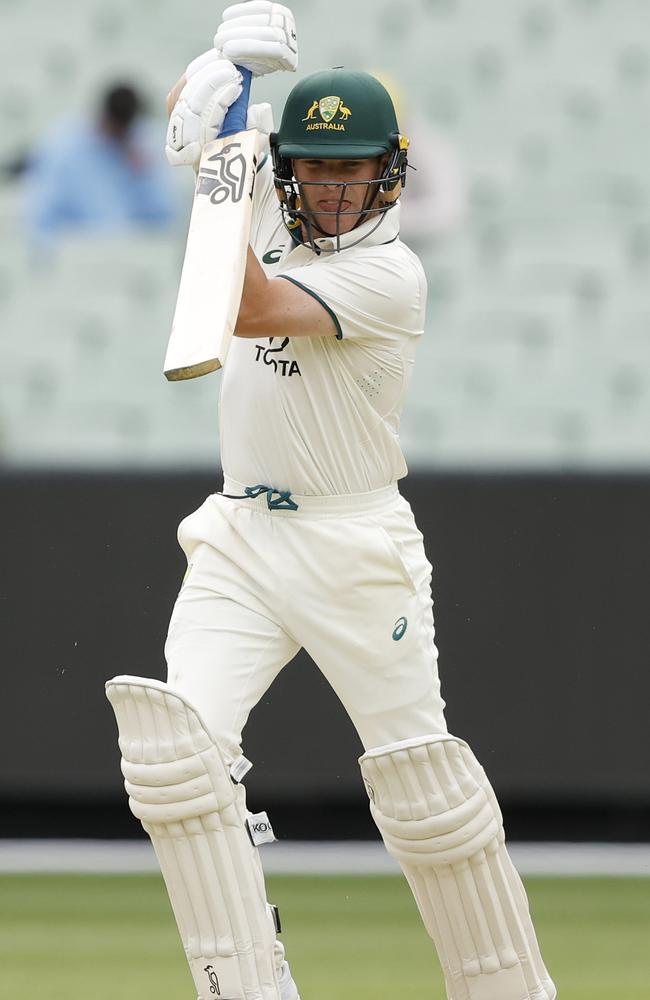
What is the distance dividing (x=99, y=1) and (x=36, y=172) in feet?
3.12

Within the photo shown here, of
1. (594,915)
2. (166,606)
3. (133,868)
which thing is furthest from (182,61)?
(594,915)

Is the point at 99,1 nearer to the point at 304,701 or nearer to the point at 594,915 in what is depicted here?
the point at 304,701

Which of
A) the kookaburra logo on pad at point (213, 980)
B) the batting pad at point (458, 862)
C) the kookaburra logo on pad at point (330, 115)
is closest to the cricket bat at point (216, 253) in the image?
the kookaburra logo on pad at point (330, 115)

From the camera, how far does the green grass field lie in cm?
359

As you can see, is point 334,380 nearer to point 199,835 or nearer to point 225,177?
point 225,177

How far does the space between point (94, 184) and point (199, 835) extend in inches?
156

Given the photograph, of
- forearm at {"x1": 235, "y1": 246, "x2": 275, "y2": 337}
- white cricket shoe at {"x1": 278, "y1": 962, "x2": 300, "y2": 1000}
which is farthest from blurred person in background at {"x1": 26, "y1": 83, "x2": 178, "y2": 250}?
white cricket shoe at {"x1": 278, "y1": 962, "x2": 300, "y2": 1000}

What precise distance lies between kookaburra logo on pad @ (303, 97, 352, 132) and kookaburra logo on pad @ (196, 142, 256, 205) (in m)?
0.15

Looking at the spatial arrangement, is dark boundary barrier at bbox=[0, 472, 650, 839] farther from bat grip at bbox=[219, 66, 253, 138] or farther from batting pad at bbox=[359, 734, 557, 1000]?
bat grip at bbox=[219, 66, 253, 138]

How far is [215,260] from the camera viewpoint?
2865mm

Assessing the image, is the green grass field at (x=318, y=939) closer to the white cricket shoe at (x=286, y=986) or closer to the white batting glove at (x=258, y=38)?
the white cricket shoe at (x=286, y=986)

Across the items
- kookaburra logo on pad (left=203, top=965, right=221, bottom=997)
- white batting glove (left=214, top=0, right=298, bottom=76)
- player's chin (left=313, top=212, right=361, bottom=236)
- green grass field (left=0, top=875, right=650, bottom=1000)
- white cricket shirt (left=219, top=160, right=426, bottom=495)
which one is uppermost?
white batting glove (left=214, top=0, right=298, bottom=76)

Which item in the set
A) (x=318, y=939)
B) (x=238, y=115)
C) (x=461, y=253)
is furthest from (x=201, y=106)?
(x=461, y=253)

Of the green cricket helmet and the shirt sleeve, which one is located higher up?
the green cricket helmet
